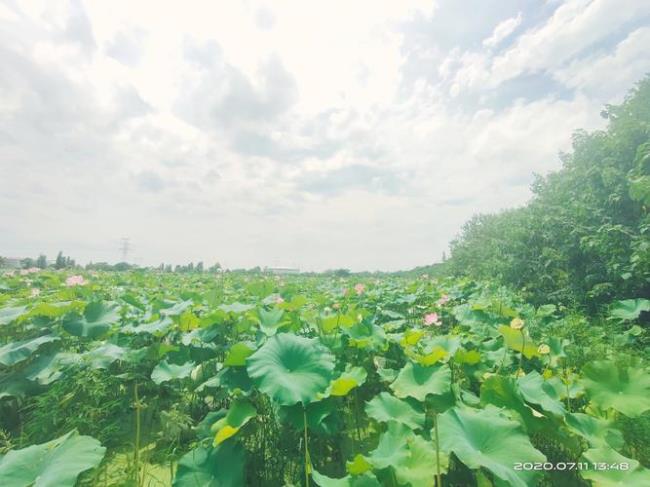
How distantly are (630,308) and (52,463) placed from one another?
17.1ft

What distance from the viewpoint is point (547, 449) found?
1.82 m

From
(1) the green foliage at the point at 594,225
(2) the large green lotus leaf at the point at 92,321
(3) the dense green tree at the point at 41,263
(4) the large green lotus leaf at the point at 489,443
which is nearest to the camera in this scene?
(4) the large green lotus leaf at the point at 489,443

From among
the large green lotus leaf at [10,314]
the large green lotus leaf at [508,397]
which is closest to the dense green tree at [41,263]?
the large green lotus leaf at [10,314]

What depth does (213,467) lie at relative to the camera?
1514mm

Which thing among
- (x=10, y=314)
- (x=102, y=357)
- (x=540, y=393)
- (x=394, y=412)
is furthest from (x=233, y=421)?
(x=10, y=314)

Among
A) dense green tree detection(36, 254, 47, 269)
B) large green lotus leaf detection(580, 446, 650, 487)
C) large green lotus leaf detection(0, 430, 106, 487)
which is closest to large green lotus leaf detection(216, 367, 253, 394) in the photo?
large green lotus leaf detection(0, 430, 106, 487)

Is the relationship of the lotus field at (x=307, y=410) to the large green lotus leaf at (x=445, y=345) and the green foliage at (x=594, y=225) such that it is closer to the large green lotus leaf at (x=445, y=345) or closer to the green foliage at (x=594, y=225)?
the large green lotus leaf at (x=445, y=345)

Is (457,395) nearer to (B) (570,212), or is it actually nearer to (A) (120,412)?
(A) (120,412)

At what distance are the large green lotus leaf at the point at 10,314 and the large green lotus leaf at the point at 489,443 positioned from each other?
321 centimetres

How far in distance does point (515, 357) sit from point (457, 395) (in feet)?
3.77

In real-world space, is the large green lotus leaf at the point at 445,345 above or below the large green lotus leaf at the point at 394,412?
above

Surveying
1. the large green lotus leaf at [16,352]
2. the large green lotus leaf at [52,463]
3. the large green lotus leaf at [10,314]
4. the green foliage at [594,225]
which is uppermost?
the green foliage at [594,225]

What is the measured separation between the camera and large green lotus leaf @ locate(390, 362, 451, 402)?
71.2 inches

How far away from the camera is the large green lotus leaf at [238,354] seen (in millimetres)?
1783
